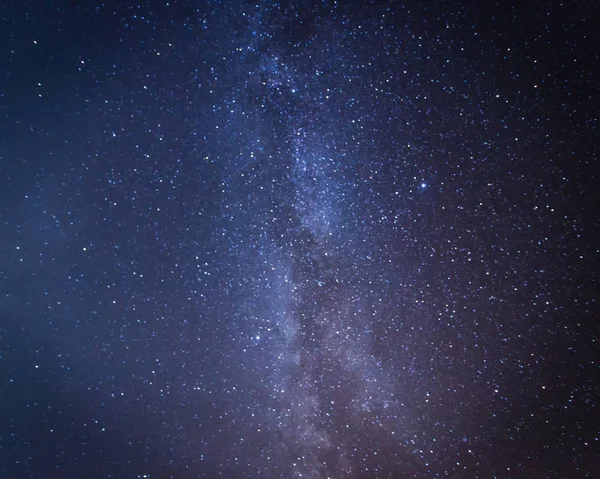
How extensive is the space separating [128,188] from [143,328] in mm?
397

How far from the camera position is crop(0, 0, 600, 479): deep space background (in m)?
0.89

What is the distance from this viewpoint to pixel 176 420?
103 centimetres

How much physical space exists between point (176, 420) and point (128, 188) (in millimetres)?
682

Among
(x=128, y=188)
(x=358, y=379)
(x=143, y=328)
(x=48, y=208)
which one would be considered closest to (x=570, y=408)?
(x=358, y=379)

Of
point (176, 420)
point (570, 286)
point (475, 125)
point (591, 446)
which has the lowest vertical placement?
point (591, 446)

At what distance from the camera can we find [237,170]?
37.1 inches

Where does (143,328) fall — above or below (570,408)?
above

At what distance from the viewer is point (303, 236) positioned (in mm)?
960

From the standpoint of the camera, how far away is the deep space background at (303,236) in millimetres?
894

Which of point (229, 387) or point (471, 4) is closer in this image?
point (471, 4)

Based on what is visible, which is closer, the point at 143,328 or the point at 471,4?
the point at 471,4

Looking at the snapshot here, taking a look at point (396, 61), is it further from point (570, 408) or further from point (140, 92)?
point (570, 408)

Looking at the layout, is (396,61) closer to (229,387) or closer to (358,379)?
(358,379)

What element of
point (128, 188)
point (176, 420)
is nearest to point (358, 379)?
point (176, 420)
